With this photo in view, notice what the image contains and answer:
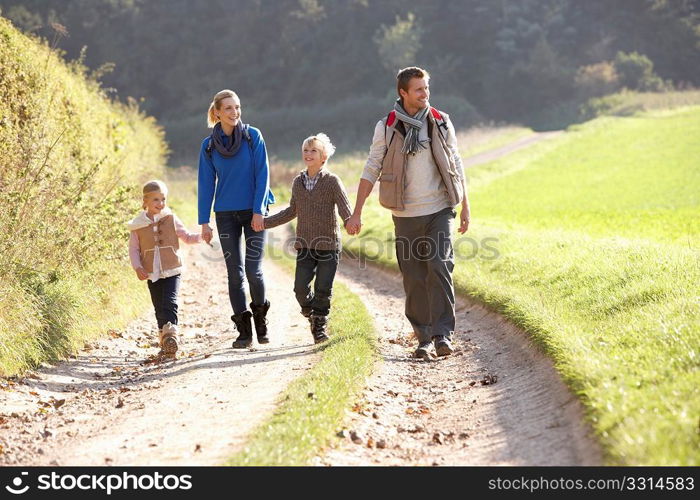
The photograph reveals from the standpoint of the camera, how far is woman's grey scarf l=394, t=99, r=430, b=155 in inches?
315

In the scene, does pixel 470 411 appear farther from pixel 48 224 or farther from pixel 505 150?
pixel 505 150

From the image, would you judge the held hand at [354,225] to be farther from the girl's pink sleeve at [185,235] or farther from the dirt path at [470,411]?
the girl's pink sleeve at [185,235]

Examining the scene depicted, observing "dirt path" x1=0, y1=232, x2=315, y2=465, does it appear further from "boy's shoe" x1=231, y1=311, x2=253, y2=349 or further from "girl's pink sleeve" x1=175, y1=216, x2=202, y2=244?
"girl's pink sleeve" x1=175, y1=216, x2=202, y2=244

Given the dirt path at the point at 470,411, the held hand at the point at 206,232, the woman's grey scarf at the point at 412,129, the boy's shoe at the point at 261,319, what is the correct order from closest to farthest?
1. the dirt path at the point at 470,411
2. the woman's grey scarf at the point at 412,129
3. the held hand at the point at 206,232
4. the boy's shoe at the point at 261,319

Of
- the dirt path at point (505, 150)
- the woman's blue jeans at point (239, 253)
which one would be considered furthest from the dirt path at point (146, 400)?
the dirt path at point (505, 150)

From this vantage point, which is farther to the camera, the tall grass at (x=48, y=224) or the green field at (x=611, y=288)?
the tall grass at (x=48, y=224)

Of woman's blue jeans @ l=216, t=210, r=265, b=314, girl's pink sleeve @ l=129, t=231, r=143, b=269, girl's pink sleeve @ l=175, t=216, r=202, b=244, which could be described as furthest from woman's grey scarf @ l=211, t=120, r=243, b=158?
girl's pink sleeve @ l=129, t=231, r=143, b=269

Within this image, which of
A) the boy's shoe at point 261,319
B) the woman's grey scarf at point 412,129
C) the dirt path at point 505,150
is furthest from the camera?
the dirt path at point 505,150

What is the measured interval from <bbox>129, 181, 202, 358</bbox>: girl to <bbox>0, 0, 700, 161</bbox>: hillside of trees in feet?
206

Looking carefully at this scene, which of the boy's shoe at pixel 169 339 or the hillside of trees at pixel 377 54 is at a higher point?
the hillside of trees at pixel 377 54

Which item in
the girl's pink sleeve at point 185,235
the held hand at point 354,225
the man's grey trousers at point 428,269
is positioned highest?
the girl's pink sleeve at point 185,235

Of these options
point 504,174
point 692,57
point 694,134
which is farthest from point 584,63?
point 504,174

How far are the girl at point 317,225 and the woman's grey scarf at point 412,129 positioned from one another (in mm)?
1127

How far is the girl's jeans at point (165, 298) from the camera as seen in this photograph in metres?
8.82
